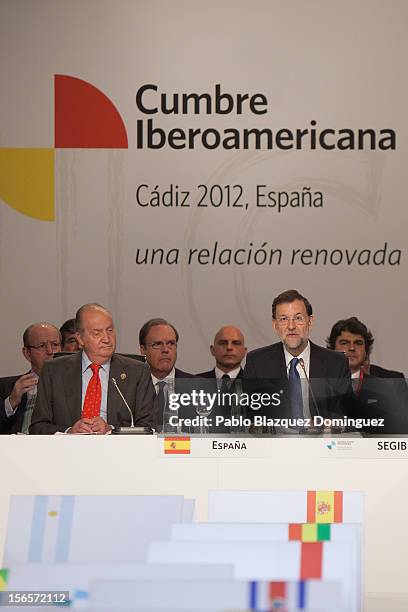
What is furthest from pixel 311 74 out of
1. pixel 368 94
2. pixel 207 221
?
pixel 207 221

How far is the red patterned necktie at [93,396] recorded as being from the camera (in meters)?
4.69

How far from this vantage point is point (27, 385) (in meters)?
5.61

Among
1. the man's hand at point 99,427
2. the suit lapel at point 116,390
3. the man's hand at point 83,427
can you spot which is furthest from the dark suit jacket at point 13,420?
the man's hand at point 99,427

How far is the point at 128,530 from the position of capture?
3.17 metres

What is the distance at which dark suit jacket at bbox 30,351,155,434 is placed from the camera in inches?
178

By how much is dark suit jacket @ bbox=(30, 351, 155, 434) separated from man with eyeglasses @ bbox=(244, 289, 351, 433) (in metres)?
0.48

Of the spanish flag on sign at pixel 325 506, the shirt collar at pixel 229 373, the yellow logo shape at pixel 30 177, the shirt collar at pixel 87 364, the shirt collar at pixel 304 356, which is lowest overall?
the spanish flag on sign at pixel 325 506

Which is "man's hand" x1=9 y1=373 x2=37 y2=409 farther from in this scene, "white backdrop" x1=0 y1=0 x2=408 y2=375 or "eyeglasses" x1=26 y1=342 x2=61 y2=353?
"white backdrop" x1=0 y1=0 x2=408 y2=375

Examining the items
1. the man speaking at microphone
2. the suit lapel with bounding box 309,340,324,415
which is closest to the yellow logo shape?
the man speaking at microphone

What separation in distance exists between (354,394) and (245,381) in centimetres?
37

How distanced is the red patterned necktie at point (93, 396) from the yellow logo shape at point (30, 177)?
7.57ft

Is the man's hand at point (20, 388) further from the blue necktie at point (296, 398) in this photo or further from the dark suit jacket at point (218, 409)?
the blue necktie at point (296, 398)

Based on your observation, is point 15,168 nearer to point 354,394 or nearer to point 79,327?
point 79,327

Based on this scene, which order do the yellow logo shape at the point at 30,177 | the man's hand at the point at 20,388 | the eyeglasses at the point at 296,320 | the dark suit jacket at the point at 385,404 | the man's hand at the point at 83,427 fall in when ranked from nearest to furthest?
the dark suit jacket at the point at 385,404 < the man's hand at the point at 83,427 < the eyeglasses at the point at 296,320 < the man's hand at the point at 20,388 < the yellow logo shape at the point at 30,177
